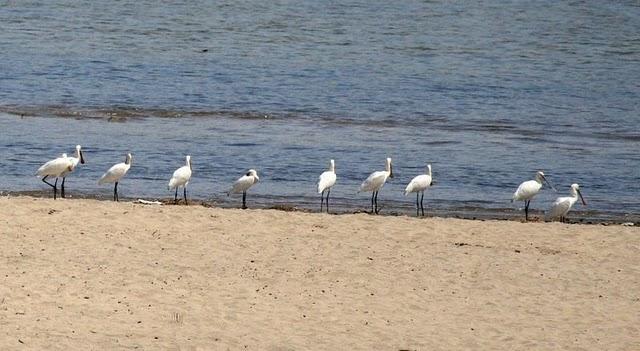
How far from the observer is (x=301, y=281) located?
43.4 ft

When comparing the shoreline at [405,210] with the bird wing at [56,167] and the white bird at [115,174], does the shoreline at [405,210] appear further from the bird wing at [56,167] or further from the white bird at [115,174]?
the bird wing at [56,167]

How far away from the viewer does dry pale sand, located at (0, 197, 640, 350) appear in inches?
450

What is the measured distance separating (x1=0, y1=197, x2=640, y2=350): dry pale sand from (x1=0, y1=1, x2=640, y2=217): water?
3970mm

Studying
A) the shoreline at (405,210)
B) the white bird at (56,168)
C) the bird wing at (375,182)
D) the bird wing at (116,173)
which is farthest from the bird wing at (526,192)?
the white bird at (56,168)

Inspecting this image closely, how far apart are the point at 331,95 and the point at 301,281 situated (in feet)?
70.0

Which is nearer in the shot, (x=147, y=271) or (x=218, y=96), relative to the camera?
(x=147, y=271)

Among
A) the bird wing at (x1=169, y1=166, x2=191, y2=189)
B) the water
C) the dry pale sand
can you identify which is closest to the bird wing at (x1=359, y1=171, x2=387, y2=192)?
the water

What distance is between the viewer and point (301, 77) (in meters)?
38.2

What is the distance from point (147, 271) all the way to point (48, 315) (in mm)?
1952

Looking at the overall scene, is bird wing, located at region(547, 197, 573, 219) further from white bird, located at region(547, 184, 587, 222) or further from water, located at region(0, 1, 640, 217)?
water, located at region(0, 1, 640, 217)

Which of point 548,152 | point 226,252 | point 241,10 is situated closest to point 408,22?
point 241,10

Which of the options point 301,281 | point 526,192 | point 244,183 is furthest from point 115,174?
point 301,281

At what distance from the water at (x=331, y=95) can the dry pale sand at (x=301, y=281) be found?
156 inches

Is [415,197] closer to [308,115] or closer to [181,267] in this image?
[181,267]
